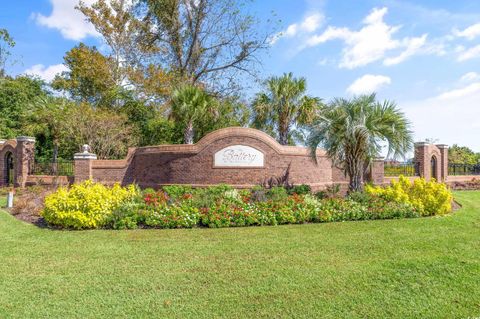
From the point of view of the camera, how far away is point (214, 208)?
905 centimetres

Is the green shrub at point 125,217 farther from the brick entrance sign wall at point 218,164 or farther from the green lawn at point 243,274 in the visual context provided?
the brick entrance sign wall at point 218,164

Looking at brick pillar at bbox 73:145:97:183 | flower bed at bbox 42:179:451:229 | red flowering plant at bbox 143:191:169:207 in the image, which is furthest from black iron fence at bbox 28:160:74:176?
red flowering plant at bbox 143:191:169:207

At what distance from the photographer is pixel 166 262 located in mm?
5648

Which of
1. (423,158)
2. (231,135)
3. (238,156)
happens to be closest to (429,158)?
(423,158)

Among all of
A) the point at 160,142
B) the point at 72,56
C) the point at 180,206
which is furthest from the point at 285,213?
the point at 72,56

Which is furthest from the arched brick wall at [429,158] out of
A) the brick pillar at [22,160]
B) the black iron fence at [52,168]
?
the brick pillar at [22,160]

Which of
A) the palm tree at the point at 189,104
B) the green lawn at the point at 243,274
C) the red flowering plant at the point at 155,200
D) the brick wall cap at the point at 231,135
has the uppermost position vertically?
the palm tree at the point at 189,104

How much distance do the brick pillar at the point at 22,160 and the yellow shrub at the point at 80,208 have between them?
1264 cm

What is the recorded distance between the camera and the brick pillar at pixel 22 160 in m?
19.3

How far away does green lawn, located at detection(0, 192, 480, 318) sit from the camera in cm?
405

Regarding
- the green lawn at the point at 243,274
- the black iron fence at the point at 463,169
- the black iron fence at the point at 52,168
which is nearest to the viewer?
the green lawn at the point at 243,274

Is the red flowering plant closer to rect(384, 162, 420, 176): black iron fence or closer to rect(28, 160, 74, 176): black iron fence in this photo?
rect(28, 160, 74, 176): black iron fence

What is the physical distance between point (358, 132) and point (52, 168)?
17255mm

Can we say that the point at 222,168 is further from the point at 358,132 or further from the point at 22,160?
the point at 22,160
